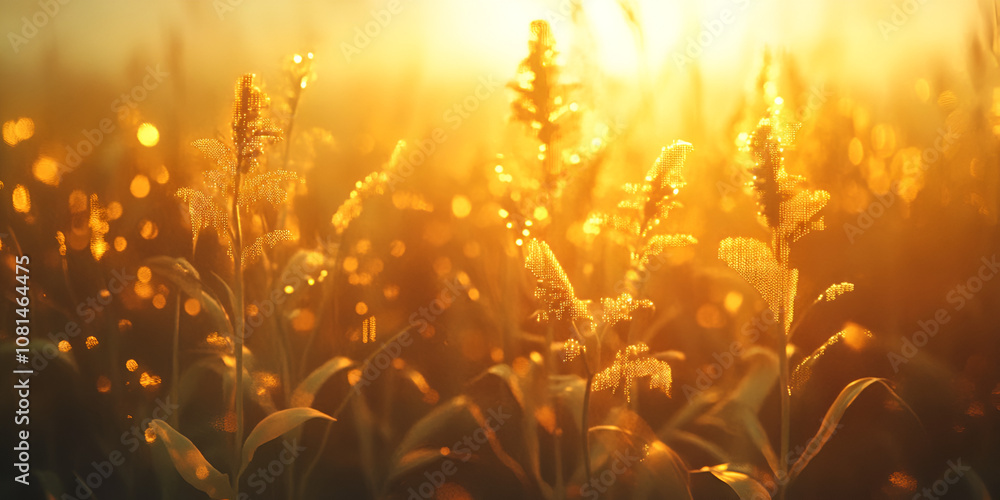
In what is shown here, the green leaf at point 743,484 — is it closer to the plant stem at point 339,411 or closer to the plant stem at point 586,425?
the plant stem at point 586,425

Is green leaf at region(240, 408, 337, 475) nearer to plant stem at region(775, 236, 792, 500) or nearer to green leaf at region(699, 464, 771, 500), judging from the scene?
green leaf at region(699, 464, 771, 500)

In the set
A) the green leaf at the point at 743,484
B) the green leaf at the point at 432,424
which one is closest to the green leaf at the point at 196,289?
the green leaf at the point at 432,424

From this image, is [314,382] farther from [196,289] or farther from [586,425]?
[586,425]

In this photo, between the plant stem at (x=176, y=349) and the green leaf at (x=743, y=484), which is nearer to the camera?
the green leaf at (x=743, y=484)

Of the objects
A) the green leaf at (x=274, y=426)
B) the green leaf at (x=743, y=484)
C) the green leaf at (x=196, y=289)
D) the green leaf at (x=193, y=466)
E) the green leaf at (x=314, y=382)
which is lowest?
the green leaf at (x=743, y=484)

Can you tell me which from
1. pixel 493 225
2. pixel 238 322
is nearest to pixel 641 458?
pixel 493 225

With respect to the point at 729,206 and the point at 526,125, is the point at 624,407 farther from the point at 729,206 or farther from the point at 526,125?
the point at 526,125

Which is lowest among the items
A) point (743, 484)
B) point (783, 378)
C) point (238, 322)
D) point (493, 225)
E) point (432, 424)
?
point (743, 484)
